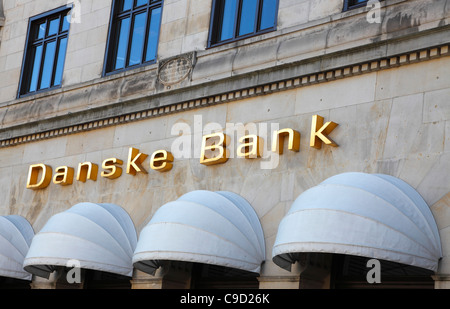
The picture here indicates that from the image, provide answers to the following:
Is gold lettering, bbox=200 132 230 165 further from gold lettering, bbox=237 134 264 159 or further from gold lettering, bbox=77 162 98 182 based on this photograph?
gold lettering, bbox=77 162 98 182

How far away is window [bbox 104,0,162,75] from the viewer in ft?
59.9

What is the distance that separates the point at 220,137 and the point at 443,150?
4.62 m

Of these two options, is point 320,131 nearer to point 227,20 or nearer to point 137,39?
point 227,20

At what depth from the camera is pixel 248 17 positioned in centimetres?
1647

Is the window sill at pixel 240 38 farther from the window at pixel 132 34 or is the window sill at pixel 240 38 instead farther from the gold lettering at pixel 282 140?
the gold lettering at pixel 282 140

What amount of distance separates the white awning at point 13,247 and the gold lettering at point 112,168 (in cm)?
262

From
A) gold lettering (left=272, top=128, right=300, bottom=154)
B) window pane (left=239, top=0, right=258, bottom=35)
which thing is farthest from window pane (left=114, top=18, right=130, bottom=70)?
gold lettering (left=272, top=128, right=300, bottom=154)

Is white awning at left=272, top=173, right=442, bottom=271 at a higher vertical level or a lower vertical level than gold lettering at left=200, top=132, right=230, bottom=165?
lower

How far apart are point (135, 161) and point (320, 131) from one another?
15.4 ft

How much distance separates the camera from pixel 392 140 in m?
13.0

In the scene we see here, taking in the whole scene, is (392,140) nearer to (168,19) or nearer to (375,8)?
(375,8)

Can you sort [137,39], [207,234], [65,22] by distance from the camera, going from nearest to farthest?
[207,234] < [137,39] < [65,22]

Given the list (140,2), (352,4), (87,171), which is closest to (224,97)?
(352,4)

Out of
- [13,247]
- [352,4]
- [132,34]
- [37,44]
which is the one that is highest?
[37,44]
